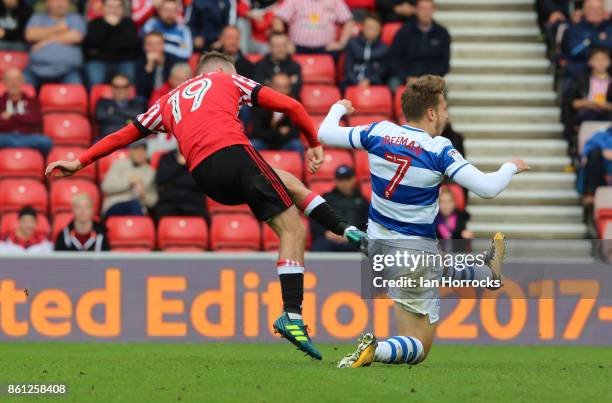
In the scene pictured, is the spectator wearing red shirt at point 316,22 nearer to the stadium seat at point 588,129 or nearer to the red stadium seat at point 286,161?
the red stadium seat at point 286,161

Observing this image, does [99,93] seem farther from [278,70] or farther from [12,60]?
[278,70]

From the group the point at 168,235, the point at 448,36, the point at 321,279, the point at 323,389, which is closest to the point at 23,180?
the point at 168,235

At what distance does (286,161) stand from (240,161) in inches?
245

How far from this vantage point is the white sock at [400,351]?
332 inches

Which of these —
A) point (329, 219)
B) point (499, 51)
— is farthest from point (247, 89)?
point (499, 51)

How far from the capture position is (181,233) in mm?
14516

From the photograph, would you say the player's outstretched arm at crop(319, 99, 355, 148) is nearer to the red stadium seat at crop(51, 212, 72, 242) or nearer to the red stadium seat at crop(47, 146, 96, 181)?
the red stadium seat at crop(51, 212, 72, 242)

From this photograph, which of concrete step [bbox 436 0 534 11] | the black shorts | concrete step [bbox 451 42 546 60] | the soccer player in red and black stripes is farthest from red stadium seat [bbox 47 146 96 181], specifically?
the black shorts

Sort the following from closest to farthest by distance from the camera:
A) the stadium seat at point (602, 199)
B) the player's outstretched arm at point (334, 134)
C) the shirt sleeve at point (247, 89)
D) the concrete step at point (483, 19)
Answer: the player's outstretched arm at point (334, 134) < the shirt sleeve at point (247, 89) < the stadium seat at point (602, 199) < the concrete step at point (483, 19)

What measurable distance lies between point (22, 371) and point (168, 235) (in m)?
5.65

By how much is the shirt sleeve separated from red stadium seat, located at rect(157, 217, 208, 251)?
17.9ft

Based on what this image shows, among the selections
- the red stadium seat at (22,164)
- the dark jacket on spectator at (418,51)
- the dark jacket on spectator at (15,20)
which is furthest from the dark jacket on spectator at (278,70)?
the dark jacket on spectator at (15,20)

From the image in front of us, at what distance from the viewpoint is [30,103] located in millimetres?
15570

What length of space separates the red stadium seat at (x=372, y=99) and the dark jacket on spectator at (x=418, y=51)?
53 centimetres
